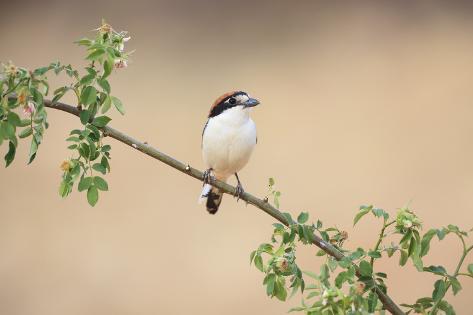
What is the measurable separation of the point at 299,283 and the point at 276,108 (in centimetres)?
265

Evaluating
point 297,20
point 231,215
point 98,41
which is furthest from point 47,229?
point 98,41

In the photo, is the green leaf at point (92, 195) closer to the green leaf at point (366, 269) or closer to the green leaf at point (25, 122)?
the green leaf at point (25, 122)

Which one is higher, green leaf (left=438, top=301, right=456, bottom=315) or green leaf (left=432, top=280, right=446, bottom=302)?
green leaf (left=432, top=280, right=446, bottom=302)

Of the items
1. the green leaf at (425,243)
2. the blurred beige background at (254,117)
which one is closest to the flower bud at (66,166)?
the green leaf at (425,243)

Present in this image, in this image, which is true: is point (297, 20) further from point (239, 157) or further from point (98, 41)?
point (98, 41)

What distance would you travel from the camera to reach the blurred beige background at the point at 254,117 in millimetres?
3758

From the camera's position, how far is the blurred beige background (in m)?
3.76

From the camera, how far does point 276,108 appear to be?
153 inches

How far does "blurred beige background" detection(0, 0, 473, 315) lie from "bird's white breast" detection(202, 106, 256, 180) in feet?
4.68

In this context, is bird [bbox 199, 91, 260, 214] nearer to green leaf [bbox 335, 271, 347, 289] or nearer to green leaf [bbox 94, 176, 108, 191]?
green leaf [bbox 94, 176, 108, 191]

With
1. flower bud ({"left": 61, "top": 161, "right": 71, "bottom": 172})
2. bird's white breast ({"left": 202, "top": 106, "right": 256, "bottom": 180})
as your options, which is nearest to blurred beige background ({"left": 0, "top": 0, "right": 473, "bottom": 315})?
bird's white breast ({"left": 202, "top": 106, "right": 256, "bottom": 180})

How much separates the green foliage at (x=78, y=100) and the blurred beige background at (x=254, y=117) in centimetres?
250

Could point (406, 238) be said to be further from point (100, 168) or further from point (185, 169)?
point (100, 168)

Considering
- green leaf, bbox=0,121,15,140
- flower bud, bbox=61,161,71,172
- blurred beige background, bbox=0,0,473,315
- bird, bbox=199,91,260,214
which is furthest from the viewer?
blurred beige background, bbox=0,0,473,315
